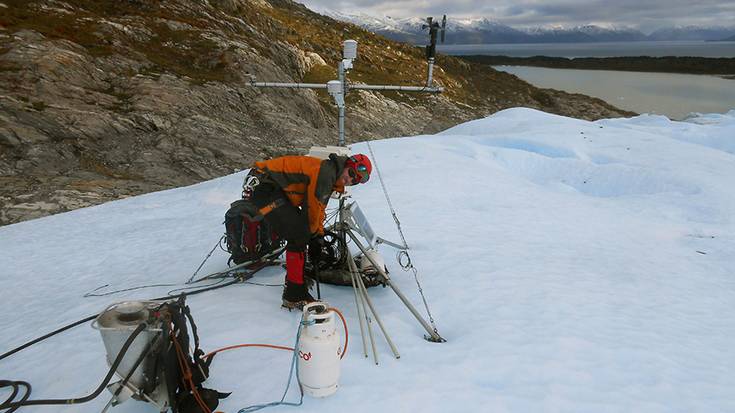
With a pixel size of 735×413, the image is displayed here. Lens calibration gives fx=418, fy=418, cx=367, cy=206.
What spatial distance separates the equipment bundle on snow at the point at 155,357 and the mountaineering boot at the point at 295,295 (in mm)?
2046

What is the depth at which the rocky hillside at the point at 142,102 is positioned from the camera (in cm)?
1759

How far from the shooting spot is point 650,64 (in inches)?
5709

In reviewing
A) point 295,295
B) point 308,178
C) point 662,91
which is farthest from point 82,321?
point 662,91

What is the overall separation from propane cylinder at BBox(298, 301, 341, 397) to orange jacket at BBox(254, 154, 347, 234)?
1.68 meters

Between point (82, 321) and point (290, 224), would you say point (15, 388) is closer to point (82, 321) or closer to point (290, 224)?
point (82, 321)

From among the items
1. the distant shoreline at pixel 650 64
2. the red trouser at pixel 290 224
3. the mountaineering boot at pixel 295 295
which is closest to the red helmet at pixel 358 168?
the red trouser at pixel 290 224

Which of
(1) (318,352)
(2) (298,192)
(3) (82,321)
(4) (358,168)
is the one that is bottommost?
(3) (82,321)

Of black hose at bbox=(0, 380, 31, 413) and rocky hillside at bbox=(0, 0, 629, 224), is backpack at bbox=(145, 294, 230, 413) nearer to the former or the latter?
black hose at bbox=(0, 380, 31, 413)

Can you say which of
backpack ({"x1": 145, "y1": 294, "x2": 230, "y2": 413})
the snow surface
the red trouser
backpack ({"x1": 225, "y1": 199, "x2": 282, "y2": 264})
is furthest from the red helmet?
backpack ({"x1": 145, "y1": 294, "x2": 230, "y2": 413})

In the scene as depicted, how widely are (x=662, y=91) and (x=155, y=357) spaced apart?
11389 centimetres

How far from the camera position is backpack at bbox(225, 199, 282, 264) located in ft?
21.6

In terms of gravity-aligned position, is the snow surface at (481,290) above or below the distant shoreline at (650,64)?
below

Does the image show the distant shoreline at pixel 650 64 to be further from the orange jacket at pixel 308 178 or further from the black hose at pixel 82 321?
the orange jacket at pixel 308 178

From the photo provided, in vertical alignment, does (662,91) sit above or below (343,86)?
above
